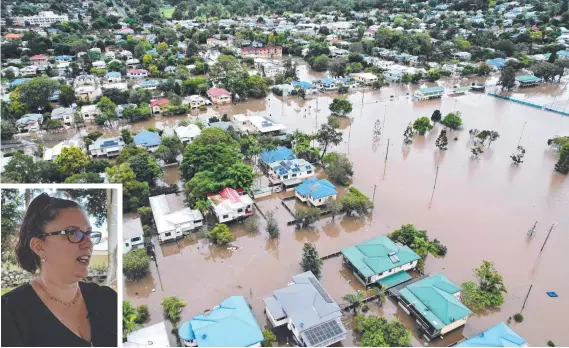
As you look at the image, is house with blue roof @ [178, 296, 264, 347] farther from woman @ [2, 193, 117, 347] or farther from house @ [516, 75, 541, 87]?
house @ [516, 75, 541, 87]

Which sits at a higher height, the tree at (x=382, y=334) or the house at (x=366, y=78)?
the house at (x=366, y=78)

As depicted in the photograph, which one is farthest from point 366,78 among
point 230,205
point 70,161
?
point 70,161

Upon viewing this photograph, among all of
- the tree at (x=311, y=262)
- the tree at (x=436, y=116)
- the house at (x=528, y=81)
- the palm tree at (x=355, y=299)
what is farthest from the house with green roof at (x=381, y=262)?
the house at (x=528, y=81)

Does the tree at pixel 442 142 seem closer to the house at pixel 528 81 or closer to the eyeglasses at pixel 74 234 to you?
the house at pixel 528 81

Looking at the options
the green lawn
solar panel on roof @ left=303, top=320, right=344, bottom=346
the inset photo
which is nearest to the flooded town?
solar panel on roof @ left=303, top=320, right=344, bottom=346

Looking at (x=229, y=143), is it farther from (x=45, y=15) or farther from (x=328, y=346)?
(x=45, y=15)

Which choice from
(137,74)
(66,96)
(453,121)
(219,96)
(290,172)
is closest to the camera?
(290,172)

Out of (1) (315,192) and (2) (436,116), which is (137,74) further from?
(2) (436,116)
